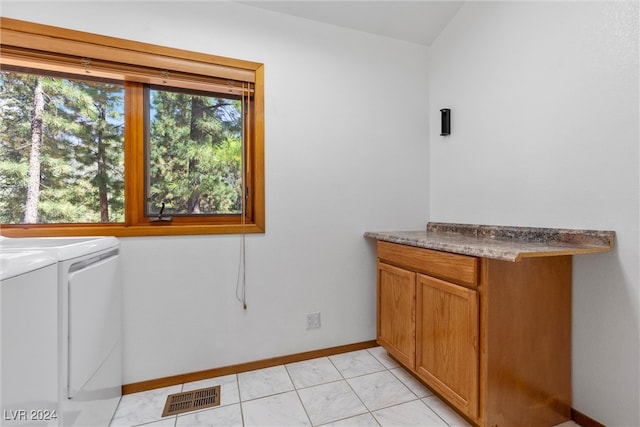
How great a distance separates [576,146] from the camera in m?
1.47

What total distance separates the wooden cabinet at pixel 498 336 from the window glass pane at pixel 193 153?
4.41 feet

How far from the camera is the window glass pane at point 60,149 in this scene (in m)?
1.58

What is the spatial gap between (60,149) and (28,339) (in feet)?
4.10

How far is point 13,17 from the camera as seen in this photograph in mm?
1497

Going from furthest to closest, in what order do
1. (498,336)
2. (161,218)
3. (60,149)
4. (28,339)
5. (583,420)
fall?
(161,218), (60,149), (583,420), (498,336), (28,339)

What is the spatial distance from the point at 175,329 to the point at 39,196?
106 cm

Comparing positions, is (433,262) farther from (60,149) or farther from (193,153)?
(60,149)

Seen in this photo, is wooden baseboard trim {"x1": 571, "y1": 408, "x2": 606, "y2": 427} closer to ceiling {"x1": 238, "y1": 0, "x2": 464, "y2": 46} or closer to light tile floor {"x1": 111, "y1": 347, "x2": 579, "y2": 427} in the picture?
light tile floor {"x1": 111, "y1": 347, "x2": 579, "y2": 427}

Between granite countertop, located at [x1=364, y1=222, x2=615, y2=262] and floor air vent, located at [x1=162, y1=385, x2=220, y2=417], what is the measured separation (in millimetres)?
1379

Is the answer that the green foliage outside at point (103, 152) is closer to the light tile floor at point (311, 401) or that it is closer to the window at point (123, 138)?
the window at point (123, 138)

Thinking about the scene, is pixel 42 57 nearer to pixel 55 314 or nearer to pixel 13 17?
pixel 13 17

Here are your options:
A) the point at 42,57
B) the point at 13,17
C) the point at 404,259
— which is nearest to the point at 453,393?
the point at 404,259

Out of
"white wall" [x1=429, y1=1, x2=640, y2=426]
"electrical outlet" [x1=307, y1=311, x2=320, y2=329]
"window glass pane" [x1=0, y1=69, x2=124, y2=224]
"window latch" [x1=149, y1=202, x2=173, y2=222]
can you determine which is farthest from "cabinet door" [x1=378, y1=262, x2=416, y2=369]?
"window glass pane" [x1=0, y1=69, x2=124, y2=224]

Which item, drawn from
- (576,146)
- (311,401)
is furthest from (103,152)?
(576,146)
